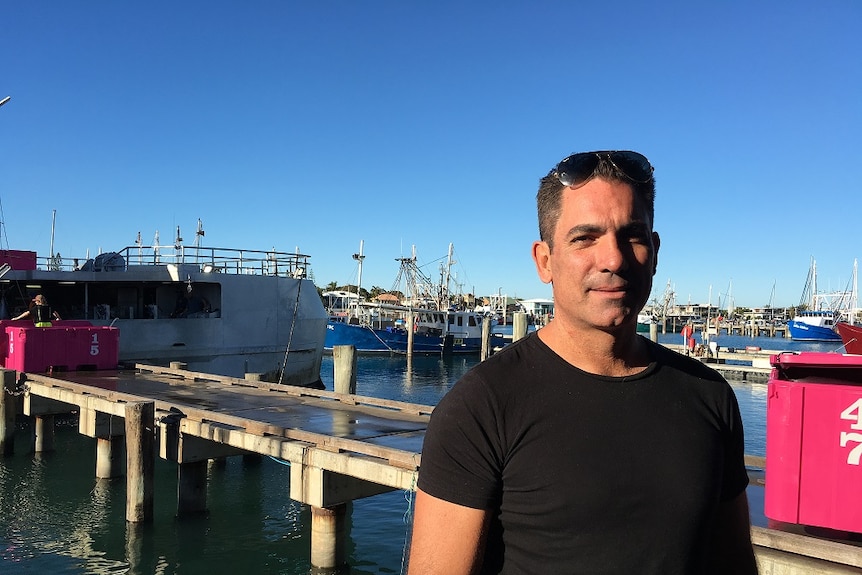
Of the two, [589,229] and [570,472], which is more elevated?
[589,229]

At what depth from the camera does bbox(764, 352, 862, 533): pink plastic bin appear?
14.6 feet

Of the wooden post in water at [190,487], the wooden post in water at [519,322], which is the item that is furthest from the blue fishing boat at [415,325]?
the wooden post in water at [190,487]

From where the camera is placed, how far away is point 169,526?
1131 cm

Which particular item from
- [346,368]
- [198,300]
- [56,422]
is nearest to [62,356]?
[56,422]

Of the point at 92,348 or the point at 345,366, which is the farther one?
the point at 92,348

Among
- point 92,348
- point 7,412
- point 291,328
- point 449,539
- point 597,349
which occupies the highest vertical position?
point 597,349

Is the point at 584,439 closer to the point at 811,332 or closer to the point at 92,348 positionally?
the point at 92,348

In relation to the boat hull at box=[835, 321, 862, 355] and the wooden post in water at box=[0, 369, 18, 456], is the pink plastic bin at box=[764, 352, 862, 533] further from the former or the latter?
the wooden post in water at box=[0, 369, 18, 456]

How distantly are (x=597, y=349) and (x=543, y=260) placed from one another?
0.34 metres

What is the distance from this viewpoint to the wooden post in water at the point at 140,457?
34.6 feet

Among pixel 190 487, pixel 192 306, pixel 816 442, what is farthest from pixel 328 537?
pixel 192 306

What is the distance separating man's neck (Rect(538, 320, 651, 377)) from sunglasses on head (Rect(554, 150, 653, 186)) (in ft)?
1.45

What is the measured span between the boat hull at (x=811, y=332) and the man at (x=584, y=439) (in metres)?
99.1

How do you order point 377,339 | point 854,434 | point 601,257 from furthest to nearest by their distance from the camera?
point 377,339 → point 854,434 → point 601,257
